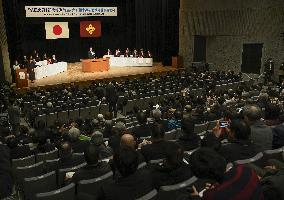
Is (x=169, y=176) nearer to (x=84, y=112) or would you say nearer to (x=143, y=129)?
(x=143, y=129)

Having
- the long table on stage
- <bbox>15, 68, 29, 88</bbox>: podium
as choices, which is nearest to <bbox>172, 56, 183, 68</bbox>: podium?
the long table on stage

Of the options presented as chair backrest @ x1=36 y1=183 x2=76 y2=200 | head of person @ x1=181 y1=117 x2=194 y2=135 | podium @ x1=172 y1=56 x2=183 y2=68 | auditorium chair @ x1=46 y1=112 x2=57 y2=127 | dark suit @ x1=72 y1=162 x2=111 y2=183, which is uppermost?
podium @ x1=172 y1=56 x2=183 y2=68

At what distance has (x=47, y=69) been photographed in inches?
711

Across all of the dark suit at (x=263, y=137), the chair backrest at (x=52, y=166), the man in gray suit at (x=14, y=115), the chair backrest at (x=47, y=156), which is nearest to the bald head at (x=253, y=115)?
the dark suit at (x=263, y=137)

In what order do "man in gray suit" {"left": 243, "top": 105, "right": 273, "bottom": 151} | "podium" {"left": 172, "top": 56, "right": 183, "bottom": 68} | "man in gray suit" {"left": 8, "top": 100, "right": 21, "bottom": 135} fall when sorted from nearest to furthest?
1. "man in gray suit" {"left": 243, "top": 105, "right": 273, "bottom": 151}
2. "man in gray suit" {"left": 8, "top": 100, "right": 21, "bottom": 135}
3. "podium" {"left": 172, "top": 56, "right": 183, "bottom": 68}

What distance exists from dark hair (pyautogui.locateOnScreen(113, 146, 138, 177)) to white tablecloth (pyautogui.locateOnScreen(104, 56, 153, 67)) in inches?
711

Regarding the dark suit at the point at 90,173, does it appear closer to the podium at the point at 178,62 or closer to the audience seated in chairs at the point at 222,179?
the audience seated in chairs at the point at 222,179

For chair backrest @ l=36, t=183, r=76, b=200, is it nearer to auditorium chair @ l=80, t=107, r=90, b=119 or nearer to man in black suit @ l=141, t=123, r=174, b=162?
man in black suit @ l=141, t=123, r=174, b=162

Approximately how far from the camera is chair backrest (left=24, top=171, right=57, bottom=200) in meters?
4.16

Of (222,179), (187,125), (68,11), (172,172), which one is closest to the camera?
(222,179)

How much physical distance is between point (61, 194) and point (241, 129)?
7.23ft

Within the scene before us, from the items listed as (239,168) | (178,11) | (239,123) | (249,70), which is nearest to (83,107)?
(239,123)

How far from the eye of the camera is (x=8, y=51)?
16578 millimetres

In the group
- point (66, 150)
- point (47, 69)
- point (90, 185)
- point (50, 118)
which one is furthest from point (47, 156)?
point (47, 69)
